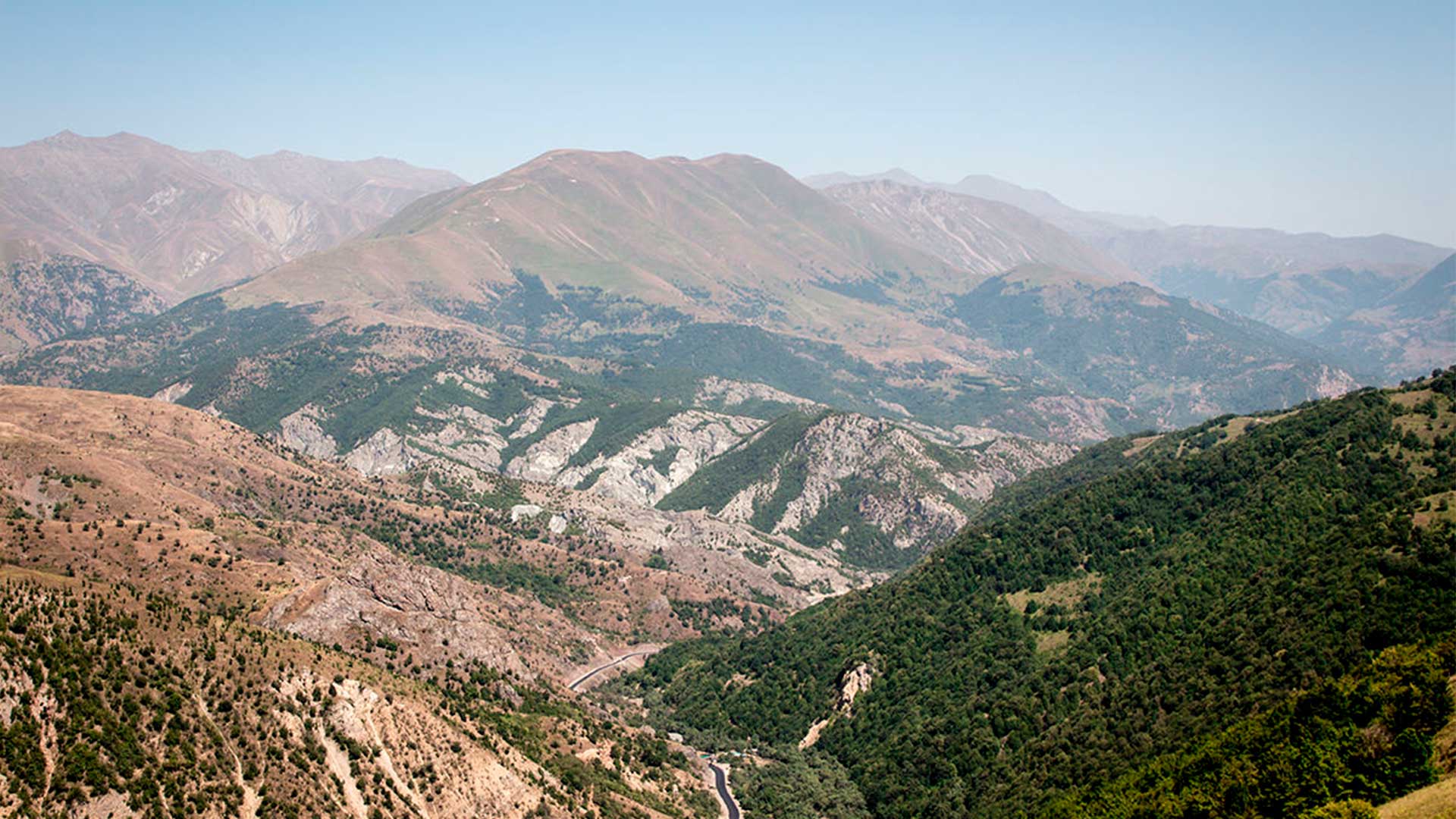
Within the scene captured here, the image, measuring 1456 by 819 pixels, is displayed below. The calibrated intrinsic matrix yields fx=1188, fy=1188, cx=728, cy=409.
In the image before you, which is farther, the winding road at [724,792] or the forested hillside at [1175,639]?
the winding road at [724,792]

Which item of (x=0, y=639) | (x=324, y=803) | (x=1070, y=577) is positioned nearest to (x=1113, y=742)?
(x=1070, y=577)

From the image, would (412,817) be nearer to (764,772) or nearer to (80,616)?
(80,616)

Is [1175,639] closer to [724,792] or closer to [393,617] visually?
[724,792]

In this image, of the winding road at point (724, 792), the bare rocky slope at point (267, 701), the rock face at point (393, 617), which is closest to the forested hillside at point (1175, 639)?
the winding road at point (724, 792)

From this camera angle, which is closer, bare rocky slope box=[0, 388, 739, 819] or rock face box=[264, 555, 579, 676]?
bare rocky slope box=[0, 388, 739, 819]

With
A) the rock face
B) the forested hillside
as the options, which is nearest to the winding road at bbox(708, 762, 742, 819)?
the forested hillside

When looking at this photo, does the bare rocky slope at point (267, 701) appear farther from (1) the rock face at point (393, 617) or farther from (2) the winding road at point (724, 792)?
(2) the winding road at point (724, 792)

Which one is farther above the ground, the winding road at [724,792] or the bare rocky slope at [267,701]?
the bare rocky slope at [267,701]

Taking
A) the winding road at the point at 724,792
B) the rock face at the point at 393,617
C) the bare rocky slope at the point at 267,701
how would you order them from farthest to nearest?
the rock face at the point at 393,617, the winding road at the point at 724,792, the bare rocky slope at the point at 267,701

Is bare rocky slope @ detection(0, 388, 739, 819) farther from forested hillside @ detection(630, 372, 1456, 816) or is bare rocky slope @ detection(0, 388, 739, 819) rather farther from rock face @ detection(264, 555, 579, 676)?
forested hillside @ detection(630, 372, 1456, 816)
